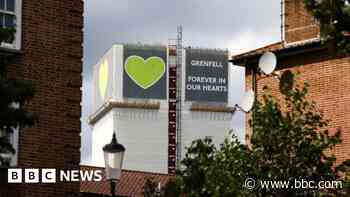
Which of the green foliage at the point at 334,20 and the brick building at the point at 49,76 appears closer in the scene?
the green foliage at the point at 334,20

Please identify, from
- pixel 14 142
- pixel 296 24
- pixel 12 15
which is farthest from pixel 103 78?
pixel 14 142

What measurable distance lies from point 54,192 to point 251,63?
13247mm

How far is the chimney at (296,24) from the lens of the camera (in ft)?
122

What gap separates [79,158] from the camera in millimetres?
28359

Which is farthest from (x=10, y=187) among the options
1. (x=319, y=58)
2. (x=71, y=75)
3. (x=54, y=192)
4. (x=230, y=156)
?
(x=319, y=58)

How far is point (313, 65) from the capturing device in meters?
36.8

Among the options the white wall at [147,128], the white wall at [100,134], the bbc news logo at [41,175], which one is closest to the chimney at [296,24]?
the bbc news logo at [41,175]

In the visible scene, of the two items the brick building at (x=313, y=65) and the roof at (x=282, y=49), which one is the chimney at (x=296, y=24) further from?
the roof at (x=282, y=49)

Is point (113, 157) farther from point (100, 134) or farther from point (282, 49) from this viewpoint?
point (100, 134)

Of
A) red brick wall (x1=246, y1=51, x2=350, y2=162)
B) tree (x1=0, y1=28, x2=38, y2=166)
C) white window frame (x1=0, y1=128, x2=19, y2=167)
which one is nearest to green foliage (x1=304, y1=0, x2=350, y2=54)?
tree (x1=0, y1=28, x2=38, y2=166)

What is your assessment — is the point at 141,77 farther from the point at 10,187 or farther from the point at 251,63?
the point at 10,187

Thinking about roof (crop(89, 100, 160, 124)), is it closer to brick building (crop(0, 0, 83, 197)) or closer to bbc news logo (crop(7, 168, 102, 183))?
bbc news logo (crop(7, 168, 102, 183))

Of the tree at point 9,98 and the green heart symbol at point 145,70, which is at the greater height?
the green heart symbol at point 145,70

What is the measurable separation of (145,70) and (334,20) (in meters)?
165
